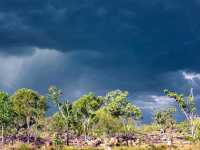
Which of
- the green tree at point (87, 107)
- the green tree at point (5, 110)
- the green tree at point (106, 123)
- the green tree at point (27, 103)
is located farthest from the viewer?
the green tree at point (87, 107)

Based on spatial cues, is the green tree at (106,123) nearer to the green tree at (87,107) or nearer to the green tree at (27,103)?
the green tree at (87,107)

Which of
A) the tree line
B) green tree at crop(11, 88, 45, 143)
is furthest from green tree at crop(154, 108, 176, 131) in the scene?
green tree at crop(11, 88, 45, 143)

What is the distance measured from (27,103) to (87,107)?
72.0 feet

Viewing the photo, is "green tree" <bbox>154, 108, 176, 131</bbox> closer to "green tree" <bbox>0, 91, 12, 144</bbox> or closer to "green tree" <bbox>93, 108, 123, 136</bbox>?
"green tree" <bbox>93, 108, 123, 136</bbox>

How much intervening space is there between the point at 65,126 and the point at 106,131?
57.8 ft

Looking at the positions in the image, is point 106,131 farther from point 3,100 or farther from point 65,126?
point 3,100

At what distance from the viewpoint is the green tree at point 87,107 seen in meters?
149

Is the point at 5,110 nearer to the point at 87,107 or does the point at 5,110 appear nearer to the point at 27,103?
the point at 27,103

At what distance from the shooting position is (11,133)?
514 feet

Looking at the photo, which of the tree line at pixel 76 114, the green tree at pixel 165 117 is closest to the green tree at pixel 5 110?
the tree line at pixel 76 114

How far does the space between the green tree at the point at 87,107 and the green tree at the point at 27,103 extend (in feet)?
48.2

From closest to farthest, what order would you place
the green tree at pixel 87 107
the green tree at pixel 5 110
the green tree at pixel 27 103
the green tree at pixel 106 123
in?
1. the green tree at pixel 5 110
2. the green tree at pixel 27 103
3. the green tree at pixel 106 123
4. the green tree at pixel 87 107

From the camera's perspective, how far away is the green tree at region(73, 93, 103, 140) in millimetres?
148913

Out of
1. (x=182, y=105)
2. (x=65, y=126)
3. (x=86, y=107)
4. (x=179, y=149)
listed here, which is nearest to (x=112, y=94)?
(x=86, y=107)
